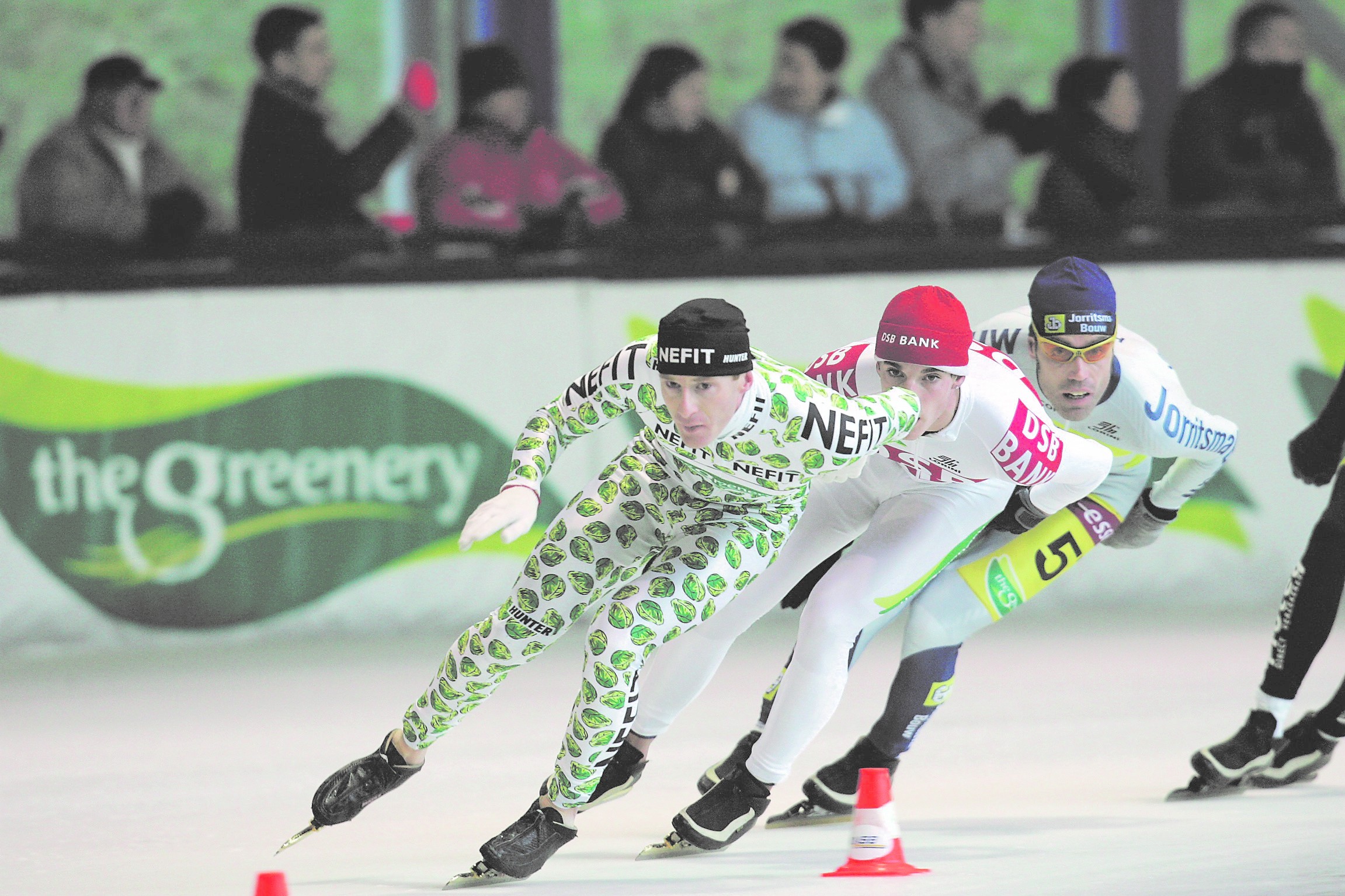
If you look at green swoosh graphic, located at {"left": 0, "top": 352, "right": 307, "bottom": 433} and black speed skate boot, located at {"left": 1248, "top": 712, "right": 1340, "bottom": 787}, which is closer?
black speed skate boot, located at {"left": 1248, "top": 712, "right": 1340, "bottom": 787}

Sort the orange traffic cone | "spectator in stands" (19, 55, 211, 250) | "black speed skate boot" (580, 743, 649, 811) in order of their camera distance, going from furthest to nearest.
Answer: "spectator in stands" (19, 55, 211, 250), "black speed skate boot" (580, 743, 649, 811), the orange traffic cone

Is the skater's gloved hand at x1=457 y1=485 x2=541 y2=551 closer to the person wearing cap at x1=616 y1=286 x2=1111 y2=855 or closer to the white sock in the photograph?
the person wearing cap at x1=616 y1=286 x2=1111 y2=855

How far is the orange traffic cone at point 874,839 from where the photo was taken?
478cm

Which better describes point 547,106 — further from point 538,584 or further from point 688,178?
point 538,584

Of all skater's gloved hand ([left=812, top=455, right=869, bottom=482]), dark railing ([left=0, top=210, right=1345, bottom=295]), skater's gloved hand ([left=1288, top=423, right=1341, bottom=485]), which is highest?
dark railing ([left=0, top=210, right=1345, bottom=295])

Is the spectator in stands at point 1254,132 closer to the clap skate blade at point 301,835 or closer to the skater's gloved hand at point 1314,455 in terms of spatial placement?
the skater's gloved hand at point 1314,455

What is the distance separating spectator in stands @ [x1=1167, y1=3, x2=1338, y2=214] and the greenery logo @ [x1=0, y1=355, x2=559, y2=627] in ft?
12.7

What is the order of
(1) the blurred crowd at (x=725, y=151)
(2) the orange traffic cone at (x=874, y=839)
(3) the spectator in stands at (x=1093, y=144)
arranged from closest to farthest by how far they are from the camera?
(2) the orange traffic cone at (x=874, y=839) → (1) the blurred crowd at (x=725, y=151) → (3) the spectator in stands at (x=1093, y=144)

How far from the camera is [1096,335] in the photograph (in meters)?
5.58

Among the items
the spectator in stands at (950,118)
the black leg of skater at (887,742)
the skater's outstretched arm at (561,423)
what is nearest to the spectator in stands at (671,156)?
the spectator in stands at (950,118)

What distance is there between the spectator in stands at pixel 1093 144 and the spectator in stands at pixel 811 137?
97 cm

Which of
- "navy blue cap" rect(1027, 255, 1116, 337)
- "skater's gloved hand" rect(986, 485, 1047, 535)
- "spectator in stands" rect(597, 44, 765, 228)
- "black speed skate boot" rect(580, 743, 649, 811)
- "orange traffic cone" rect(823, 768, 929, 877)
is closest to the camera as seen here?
"orange traffic cone" rect(823, 768, 929, 877)

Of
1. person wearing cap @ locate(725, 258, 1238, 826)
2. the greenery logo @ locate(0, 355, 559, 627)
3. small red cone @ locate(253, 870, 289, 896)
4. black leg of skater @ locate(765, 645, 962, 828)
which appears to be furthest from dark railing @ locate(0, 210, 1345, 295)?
small red cone @ locate(253, 870, 289, 896)

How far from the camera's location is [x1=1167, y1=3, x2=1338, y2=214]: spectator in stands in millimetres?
9750
